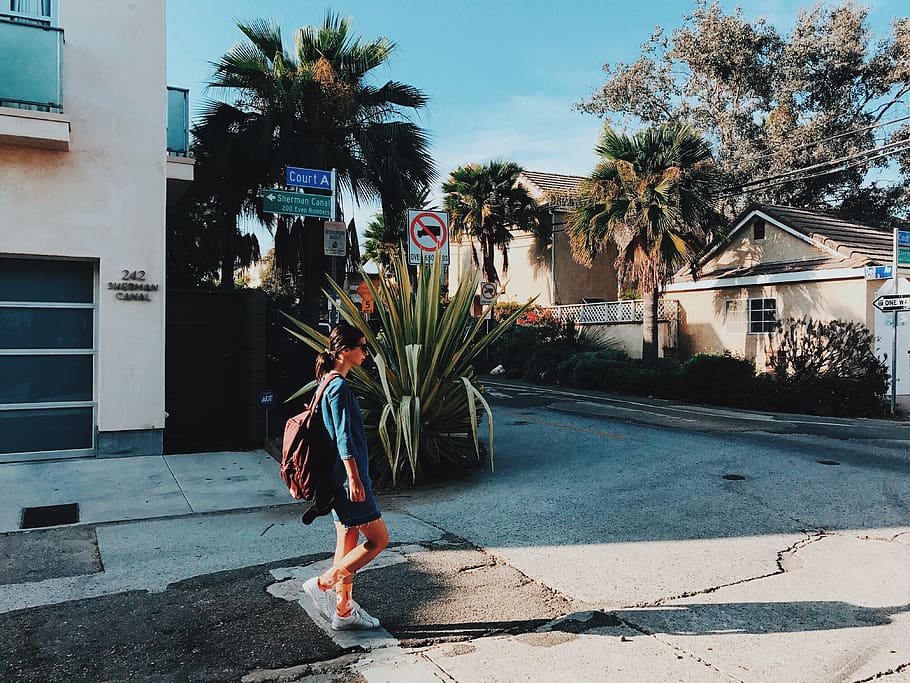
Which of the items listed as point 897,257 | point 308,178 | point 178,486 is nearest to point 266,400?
point 178,486

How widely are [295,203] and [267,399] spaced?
8.46 ft

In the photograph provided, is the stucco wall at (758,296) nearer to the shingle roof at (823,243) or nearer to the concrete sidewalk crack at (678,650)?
the shingle roof at (823,243)

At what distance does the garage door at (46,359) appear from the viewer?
930 cm

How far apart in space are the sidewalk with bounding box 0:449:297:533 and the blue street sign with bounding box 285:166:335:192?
136 inches

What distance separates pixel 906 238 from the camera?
15180 mm

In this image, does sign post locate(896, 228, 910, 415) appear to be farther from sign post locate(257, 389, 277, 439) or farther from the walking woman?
the walking woman

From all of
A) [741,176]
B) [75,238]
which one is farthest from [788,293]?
[75,238]

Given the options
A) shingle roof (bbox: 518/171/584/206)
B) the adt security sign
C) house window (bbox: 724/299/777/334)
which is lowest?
house window (bbox: 724/299/777/334)

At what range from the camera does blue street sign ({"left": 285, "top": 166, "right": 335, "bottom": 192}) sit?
961cm

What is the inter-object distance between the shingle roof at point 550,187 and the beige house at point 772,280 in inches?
267

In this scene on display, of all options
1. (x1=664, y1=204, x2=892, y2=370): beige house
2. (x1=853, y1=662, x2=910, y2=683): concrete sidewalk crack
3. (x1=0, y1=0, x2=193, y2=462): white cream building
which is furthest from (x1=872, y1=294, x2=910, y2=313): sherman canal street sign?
(x1=0, y1=0, x2=193, y2=462): white cream building

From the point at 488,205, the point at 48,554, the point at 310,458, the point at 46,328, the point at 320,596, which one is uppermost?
the point at 488,205

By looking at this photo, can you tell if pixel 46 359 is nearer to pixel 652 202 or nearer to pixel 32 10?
pixel 32 10

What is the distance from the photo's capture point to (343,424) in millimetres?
4121
